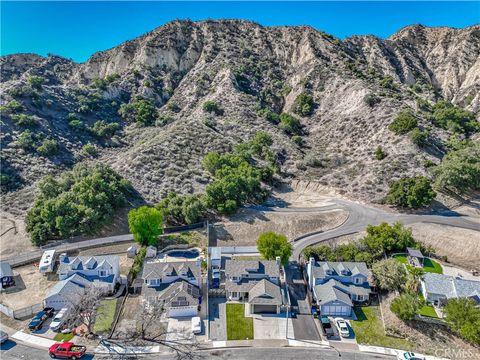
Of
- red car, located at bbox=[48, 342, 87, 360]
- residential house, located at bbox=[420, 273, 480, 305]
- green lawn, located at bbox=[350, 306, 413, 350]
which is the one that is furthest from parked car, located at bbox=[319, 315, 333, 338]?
red car, located at bbox=[48, 342, 87, 360]

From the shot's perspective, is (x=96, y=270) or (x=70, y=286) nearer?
(x=70, y=286)

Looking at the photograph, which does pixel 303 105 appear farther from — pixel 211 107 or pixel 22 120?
pixel 22 120

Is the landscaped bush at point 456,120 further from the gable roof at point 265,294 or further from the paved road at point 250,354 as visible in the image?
the paved road at point 250,354

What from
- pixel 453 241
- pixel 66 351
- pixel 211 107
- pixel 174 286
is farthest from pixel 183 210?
pixel 211 107

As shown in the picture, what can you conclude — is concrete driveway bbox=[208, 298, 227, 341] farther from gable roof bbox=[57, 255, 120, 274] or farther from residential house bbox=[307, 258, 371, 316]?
gable roof bbox=[57, 255, 120, 274]

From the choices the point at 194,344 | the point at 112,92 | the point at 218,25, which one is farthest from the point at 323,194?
the point at 218,25
